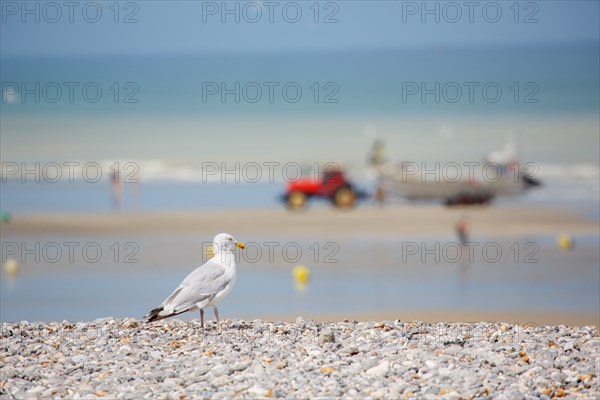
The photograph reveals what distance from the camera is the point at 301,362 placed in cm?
536

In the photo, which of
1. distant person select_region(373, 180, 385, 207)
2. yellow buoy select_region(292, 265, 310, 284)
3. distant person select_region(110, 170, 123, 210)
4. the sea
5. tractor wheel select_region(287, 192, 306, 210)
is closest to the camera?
the sea

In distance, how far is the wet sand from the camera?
15578mm

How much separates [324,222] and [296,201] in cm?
214

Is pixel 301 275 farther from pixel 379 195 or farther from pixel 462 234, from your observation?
pixel 379 195

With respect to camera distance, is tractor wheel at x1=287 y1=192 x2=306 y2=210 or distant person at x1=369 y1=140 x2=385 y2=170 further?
distant person at x1=369 y1=140 x2=385 y2=170

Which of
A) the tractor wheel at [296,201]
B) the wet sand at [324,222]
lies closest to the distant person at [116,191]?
the wet sand at [324,222]

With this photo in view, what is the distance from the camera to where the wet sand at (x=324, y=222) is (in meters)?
15.6

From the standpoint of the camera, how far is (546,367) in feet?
17.2

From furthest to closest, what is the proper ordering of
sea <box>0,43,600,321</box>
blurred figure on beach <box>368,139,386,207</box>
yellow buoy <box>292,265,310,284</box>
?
blurred figure on beach <box>368,139,386,207</box>, yellow buoy <box>292,265,310,284</box>, sea <box>0,43,600,321</box>

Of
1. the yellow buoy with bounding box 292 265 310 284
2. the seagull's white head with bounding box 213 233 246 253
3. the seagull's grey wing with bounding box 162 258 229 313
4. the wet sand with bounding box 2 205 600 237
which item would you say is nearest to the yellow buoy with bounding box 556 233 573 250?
the wet sand with bounding box 2 205 600 237

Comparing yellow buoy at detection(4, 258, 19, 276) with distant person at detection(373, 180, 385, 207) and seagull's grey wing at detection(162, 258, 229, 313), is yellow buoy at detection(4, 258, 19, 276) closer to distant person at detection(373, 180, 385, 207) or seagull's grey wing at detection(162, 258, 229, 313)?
seagull's grey wing at detection(162, 258, 229, 313)

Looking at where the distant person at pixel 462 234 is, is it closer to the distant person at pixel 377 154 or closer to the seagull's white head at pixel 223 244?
the seagull's white head at pixel 223 244

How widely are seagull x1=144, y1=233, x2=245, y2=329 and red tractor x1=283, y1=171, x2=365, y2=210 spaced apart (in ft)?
40.1

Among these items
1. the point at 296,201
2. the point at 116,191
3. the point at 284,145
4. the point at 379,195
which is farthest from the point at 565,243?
the point at 284,145
